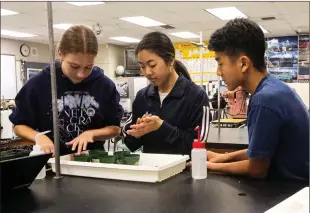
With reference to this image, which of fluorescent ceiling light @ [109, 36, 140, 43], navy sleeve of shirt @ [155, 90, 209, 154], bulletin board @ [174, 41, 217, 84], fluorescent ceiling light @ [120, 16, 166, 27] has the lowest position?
navy sleeve of shirt @ [155, 90, 209, 154]

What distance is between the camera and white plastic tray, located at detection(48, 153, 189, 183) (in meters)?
1.18

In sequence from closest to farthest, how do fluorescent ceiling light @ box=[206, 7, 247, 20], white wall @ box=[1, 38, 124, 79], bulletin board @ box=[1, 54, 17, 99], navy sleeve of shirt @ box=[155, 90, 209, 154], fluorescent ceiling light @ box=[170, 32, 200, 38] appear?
navy sleeve of shirt @ box=[155, 90, 209, 154] → fluorescent ceiling light @ box=[206, 7, 247, 20] → bulletin board @ box=[1, 54, 17, 99] → fluorescent ceiling light @ box=[170, 32, 200, 38] → white wall @ box=[1, 38, 124, 79]

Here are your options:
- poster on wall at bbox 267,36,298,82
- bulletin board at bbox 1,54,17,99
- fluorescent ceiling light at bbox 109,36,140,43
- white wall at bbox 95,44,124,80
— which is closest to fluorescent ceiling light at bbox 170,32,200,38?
fluorescent ceiling light at bbox 109,36,140,43

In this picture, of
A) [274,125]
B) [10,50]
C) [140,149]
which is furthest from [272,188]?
[10,50]

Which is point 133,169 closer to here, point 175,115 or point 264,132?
point 264,132

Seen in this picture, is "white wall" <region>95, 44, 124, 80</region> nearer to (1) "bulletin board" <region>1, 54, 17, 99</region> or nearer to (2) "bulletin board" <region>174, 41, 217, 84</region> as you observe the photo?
(2) "bulletin board" <region>174, 41, 217, 84</region>

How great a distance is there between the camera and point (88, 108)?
1.64m

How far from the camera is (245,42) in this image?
126 centimetres

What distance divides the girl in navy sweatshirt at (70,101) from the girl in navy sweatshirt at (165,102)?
170 millimetres

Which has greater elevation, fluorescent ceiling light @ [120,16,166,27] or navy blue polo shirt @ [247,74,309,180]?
fluorescent ceiling light @ [120,16,166,27]

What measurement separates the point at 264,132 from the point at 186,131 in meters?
0.55

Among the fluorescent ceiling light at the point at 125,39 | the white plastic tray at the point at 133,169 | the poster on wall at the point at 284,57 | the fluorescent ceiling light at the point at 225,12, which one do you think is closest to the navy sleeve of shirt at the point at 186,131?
the white plastic tray at the point at 133,169

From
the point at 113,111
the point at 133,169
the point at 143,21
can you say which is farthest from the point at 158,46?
the point at 143,21

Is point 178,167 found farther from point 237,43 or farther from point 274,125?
point 237,43
